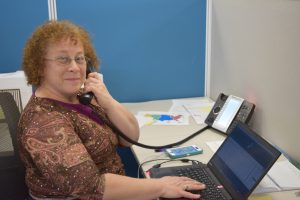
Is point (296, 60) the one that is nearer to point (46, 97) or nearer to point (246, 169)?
point (246, 169)

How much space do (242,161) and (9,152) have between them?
31.5 inches

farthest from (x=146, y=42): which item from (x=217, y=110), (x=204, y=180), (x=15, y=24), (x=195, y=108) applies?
(x=204, y=180)

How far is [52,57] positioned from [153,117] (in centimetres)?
81

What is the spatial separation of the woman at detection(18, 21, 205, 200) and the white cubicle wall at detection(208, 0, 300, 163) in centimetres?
50

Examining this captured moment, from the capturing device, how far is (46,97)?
48.4 inches

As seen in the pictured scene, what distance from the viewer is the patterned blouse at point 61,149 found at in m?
1.06

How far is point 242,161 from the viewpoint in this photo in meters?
1.15

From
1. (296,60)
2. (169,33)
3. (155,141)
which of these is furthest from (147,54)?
(296,60)

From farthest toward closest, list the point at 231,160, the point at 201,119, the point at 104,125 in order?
the point at 201,119
the point at 104,125
the point at 231,160

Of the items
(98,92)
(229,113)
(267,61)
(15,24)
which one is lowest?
(229,113)

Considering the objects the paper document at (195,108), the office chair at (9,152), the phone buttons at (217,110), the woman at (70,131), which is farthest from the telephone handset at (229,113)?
the office chair at (9,152)

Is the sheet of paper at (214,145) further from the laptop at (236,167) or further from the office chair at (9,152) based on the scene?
the office chair at (9,152)

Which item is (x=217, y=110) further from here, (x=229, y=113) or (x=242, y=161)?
(x=242, y=161)

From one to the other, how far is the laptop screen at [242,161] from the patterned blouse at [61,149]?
0.40 m
